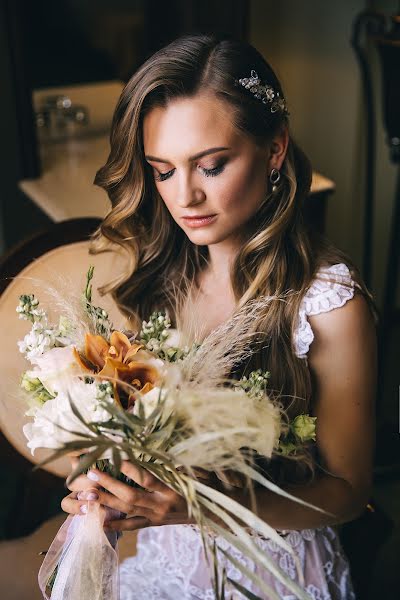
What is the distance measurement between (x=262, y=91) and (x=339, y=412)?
60 centimetres

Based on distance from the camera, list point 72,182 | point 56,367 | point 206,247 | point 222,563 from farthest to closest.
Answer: point 72,182
point 206,247
point 222,563
point 56,367

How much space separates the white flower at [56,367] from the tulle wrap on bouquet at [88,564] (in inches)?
8.4

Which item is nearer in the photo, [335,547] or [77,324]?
[77,324]

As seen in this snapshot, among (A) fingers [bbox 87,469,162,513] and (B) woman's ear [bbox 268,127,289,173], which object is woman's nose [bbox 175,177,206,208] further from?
(A) fingers [bbox 87,469,162,513]

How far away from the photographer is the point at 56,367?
1067 millimetres

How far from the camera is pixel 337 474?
142 centimetres

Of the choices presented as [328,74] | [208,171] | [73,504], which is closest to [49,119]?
[328,74]

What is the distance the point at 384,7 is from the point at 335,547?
267 centimetres

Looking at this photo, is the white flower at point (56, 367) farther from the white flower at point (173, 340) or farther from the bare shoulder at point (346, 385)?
the bare shoulder at point (346, 385)

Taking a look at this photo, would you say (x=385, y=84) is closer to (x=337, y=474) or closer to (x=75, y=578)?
Result: (x=337, y=474)

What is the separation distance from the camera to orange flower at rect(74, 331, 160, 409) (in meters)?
1.04

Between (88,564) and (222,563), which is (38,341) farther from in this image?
(222,563)

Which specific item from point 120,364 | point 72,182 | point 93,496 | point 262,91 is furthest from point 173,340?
point 72,182

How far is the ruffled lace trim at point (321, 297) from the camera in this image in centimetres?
138
